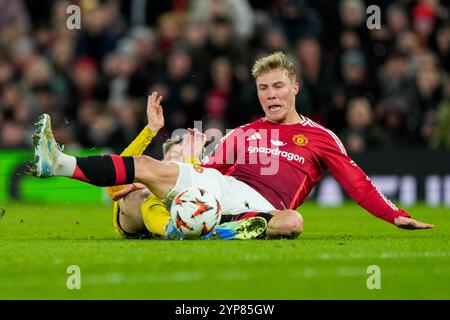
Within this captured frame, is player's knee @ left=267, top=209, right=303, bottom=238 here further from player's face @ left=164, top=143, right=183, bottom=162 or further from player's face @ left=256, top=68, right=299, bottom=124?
player's face @ left=164, top=143, right=183, bottom=162

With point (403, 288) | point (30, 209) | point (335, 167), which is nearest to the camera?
point (403, 288)

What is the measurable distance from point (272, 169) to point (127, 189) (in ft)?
4.50

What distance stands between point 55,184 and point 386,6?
6551 mm

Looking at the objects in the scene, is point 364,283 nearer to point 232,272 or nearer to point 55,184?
point 232,272

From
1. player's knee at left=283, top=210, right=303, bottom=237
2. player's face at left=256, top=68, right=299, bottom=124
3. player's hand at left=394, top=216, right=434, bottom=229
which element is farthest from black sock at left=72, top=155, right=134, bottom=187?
player's hand at left=394, top=216, right=434, bottom=229

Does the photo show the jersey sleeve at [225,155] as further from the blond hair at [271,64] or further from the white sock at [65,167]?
the white sock at [65,167]

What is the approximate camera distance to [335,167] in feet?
35.1

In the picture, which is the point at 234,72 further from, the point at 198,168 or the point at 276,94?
the point at 198,168

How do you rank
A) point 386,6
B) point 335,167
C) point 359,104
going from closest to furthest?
point 335,167
point 359,104
point 386,6

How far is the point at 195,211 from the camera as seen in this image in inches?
378

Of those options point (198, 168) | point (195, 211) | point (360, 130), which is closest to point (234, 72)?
point (360, 130)

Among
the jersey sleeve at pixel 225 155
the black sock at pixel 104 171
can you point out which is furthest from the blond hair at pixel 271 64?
the black sock at pixel 104 171
